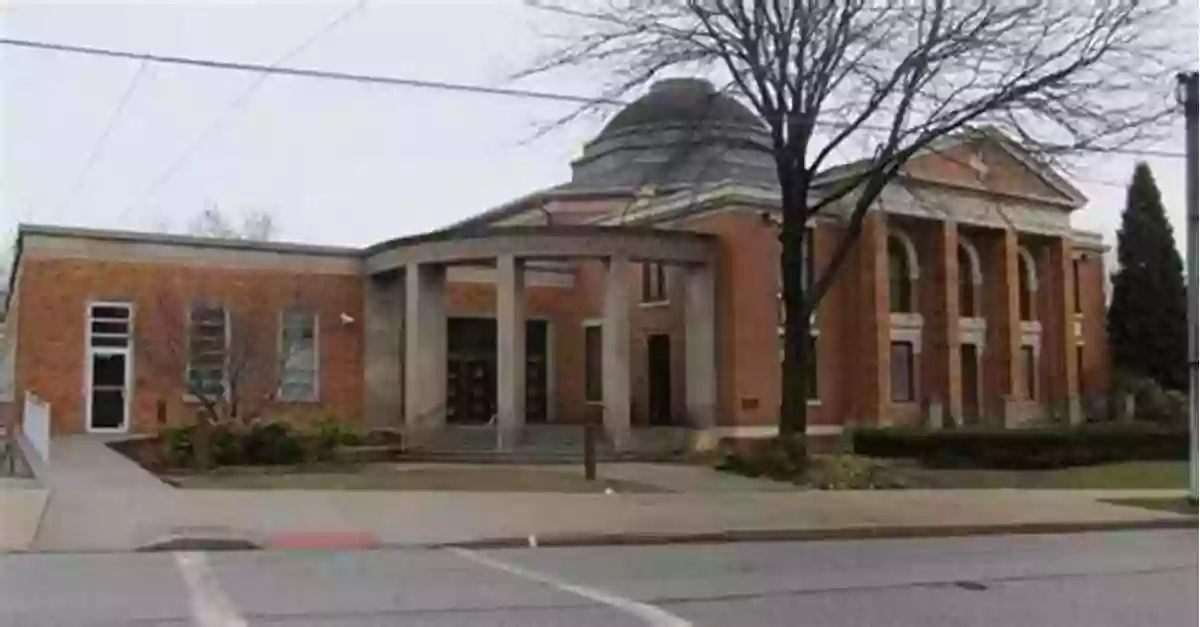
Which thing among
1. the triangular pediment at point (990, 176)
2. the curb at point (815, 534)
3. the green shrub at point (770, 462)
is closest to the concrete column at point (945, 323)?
the triangular pediment at point (990, 176)

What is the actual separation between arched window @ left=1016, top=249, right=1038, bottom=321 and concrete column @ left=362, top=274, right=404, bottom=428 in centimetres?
1965

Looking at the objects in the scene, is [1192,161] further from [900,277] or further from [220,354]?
[220,354]

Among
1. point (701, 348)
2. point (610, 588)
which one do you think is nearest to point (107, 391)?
point (701, 348)

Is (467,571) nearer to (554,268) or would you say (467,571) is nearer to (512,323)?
(512,323)

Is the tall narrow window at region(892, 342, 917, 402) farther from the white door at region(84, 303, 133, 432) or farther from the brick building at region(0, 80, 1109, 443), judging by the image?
the white door at region(84, 303, 133, 432)

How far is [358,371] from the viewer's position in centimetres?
3531

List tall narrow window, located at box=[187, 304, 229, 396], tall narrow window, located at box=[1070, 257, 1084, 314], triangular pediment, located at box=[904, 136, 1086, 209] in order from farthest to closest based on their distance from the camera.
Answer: tall narrow window, located at box=[1070, 257, 1084, 314]
triangular pediment, located at box=[904, 136, 1086, 209]
tall narrow window, located at box=[187, 304, 229, 396]

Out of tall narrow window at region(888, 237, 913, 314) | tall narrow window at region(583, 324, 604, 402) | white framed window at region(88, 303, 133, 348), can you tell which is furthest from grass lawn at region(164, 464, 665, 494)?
tall narrow window at region(888, 237, 913, 314)

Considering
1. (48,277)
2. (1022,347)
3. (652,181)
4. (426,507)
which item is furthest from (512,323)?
(1022,347)

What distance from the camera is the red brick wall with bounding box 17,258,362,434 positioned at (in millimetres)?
31688

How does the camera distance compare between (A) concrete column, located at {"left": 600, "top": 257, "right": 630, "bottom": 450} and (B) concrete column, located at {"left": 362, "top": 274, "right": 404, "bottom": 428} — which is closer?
(A) concrete column, located at {"left": 600, "top": 257, "right": 630, "bottom": 450}

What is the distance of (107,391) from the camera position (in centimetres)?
3247

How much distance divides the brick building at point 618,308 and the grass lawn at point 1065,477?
20.7ft

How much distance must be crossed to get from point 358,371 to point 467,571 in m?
23.9
